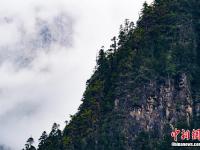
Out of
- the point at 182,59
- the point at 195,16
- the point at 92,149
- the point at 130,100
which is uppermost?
the point at 195,16

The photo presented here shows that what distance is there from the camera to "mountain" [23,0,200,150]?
144250mm

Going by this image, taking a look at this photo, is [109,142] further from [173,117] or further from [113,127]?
[173,117]

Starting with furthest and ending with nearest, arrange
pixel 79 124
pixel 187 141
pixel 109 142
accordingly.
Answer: pixel 79 124, pixel 109 142, pixel 187 141

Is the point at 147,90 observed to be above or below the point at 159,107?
above

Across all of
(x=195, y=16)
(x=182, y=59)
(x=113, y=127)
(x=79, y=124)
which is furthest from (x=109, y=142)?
(x=195, y=16)

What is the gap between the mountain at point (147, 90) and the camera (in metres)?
144

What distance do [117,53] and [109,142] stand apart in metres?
26.2

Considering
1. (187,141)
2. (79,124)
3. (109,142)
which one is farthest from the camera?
(79,124)

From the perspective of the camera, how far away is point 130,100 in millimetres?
149375

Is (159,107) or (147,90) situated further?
(147,90)

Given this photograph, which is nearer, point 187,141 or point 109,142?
point 187,141

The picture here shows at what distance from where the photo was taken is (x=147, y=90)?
148750 millimetres

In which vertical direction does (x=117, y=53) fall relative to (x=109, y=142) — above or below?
above

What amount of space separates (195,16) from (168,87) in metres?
21.6
